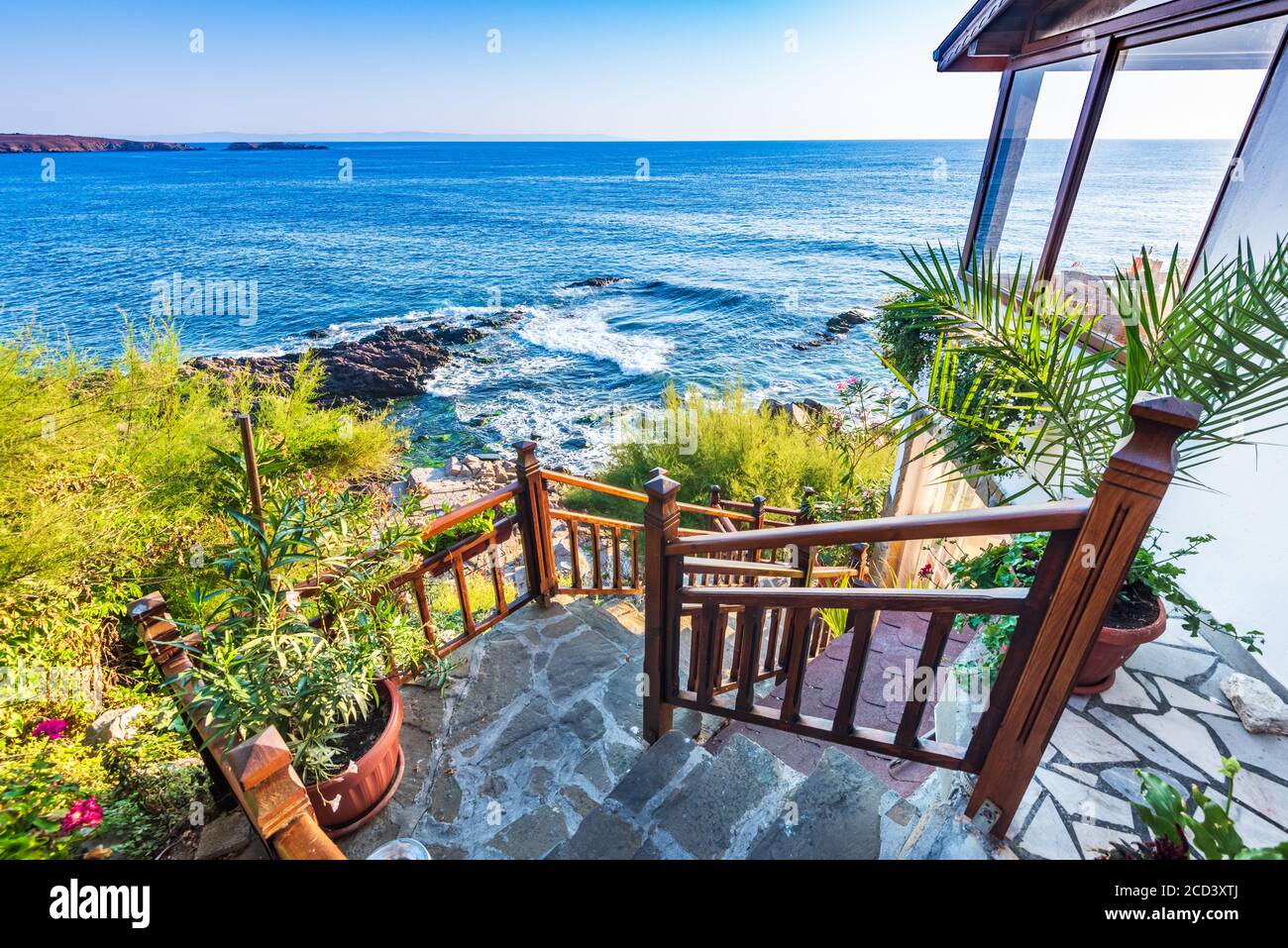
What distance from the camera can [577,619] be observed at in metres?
3.98

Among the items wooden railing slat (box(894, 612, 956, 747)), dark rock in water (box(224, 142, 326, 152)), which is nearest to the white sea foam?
wooden railing slat (box(894, 612, 956, 747))

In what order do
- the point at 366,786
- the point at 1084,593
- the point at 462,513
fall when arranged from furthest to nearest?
1. the point at 462,513
2. the point at 366,786
3. the point at 1084,593

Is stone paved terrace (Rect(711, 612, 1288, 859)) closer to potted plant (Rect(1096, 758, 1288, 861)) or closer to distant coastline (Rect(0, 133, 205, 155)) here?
potted plant (Rect(1096, 758, 1288, 861))

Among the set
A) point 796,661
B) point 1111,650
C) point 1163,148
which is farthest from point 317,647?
point 1163,148

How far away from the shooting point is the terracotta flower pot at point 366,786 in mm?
2322

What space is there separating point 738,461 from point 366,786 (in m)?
7.74

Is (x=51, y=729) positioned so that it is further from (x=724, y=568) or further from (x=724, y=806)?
(x=724, y=568)

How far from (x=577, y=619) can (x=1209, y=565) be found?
Result: 3.61 m

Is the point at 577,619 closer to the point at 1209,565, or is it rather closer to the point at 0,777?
the point at 0,777

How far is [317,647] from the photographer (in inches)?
86.7

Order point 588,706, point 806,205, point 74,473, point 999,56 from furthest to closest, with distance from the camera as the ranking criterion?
1. point 806,205
2. point 999,56
3. point 74,473
4. point 588,706

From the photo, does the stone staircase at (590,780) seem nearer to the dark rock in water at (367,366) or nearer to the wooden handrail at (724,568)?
the wooden handrail at (724,568)
